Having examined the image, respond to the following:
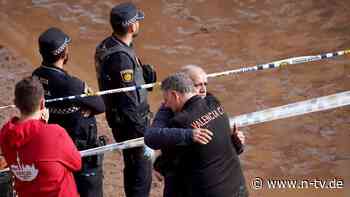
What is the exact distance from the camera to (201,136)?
3.92 m

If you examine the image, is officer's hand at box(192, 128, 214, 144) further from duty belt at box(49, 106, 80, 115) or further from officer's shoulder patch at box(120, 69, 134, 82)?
officer's shoulder patch at box(120, 69, 134, 82)

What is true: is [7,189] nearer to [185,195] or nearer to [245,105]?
[185,195]

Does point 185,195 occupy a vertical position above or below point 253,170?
above

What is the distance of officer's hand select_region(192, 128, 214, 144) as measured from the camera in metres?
3.91

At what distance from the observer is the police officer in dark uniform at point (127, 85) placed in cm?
543

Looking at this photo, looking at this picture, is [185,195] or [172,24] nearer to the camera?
[185,195]

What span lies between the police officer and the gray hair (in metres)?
1.10

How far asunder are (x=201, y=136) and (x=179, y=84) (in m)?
0.35

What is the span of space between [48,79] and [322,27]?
23.0 ft

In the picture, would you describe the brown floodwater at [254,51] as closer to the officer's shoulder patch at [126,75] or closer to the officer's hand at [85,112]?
the officer's shoulder patch at [126,75]

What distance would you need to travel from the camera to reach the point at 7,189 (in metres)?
5.43

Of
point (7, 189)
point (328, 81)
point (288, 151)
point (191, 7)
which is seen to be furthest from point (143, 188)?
point (191, 7)

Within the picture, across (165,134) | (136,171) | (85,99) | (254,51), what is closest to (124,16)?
(85,99)

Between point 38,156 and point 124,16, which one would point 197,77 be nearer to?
point 38,156
